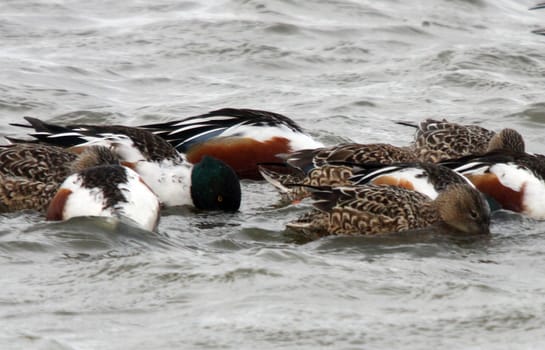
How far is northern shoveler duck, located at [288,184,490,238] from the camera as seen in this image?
29.4 feet

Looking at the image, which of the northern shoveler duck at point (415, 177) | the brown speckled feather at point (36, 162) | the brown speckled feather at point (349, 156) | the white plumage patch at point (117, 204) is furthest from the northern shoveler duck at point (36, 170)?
the northern shoveler duck at point (415, 177)

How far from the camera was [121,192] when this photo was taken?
28.6 ft

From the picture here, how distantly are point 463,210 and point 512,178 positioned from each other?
0.92m

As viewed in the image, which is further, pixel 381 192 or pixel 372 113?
pixel 372 113

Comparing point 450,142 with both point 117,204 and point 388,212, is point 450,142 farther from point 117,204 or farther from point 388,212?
point 117,204

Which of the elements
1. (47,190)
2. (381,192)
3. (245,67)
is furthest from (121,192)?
(245,67)

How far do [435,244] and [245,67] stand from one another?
22.9 ft

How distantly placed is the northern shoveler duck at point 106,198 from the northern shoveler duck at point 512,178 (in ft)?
8.14

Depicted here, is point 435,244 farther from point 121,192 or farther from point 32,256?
point 32,256

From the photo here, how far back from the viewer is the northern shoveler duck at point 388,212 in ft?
29.4

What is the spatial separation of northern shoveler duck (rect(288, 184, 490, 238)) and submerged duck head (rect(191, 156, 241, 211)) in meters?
1.05

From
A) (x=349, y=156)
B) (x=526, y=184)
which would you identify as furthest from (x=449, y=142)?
A: (x=526, y=184)

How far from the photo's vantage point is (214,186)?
1010cm

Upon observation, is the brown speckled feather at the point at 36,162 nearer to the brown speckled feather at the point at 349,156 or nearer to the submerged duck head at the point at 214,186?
the submerged duck head at the point at 214,186
